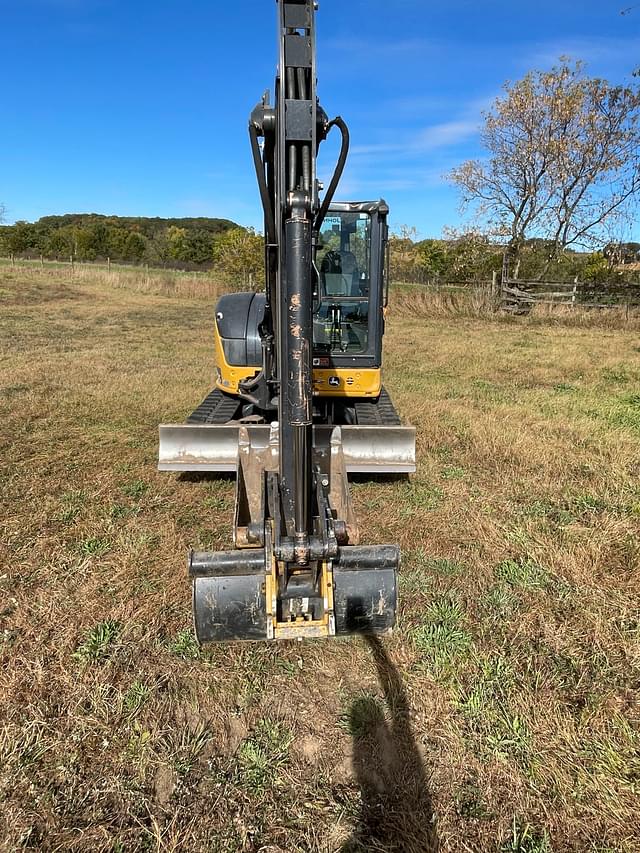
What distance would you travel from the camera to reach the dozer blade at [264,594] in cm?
254

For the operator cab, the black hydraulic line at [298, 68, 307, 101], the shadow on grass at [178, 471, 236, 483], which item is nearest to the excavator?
the black hydraulic line at [298, 68, 307, 101]

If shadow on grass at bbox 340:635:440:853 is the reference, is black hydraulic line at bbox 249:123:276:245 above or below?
above

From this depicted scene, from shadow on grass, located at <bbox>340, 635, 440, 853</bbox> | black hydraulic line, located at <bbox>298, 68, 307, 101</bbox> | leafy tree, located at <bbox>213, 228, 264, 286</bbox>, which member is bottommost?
shadow on grass, located at <bbox>340, 635, 440, 853</bbox>

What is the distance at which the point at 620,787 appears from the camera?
2.22 meters

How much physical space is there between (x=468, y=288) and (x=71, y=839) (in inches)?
885

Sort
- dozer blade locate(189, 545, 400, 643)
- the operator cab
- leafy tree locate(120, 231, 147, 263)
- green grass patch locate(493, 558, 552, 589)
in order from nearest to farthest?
dozer blade locate(189, 545, 400, 643), green grass patch locate(493, 558, 552, 589), the operator cab, leafy tree locate(120, 231, 147, 263)

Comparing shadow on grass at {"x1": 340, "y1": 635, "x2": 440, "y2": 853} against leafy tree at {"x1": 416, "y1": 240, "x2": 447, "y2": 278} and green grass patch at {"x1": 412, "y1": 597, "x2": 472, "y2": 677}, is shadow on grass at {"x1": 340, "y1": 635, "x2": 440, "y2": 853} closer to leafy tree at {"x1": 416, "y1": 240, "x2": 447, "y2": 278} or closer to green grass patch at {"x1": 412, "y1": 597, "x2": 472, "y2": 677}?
green grass patch at {"x1": 412, "y1": 597, "x2": 472, "y2": 677}

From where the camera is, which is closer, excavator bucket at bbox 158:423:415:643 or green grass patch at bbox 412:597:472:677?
excavator bucket at bbox 158:423:415:643

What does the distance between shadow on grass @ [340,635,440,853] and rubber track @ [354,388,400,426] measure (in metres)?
2.60

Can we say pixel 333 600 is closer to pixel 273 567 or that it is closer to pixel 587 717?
pixel 273 567

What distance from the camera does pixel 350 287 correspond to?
521 cm

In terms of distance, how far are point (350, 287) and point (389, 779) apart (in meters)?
4.13

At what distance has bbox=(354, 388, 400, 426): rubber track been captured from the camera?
502 cm

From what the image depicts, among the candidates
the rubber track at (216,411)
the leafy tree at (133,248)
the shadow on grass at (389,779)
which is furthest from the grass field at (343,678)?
the leafy tree at (133,248)
